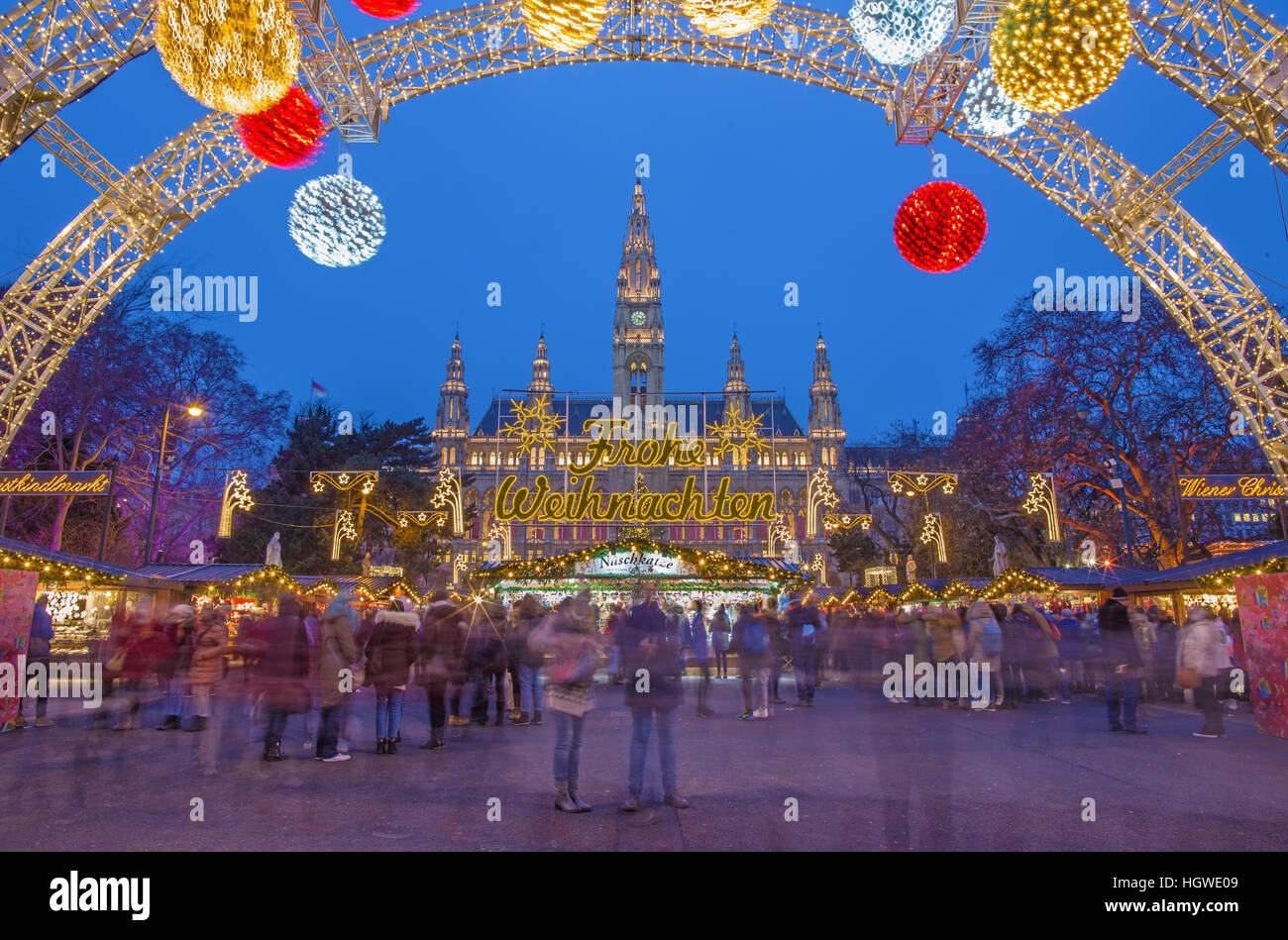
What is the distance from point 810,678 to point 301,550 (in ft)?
78.3

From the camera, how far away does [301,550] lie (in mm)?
30734

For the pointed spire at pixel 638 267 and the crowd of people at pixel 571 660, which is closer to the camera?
the crowd of people at pixel 571 660

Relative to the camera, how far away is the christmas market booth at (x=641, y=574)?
19.7 metres

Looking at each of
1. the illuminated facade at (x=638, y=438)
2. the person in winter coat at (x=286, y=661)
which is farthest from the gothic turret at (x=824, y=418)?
the person in winter coat at (x=286, y=661)

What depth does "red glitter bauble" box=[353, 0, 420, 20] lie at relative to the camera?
21.1 ft

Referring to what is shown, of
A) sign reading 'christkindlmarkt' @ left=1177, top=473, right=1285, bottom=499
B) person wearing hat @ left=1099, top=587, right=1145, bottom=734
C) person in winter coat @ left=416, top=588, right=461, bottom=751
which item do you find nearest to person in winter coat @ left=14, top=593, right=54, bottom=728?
person in winter coat @ left=416, top=588, right=461, bottom=751

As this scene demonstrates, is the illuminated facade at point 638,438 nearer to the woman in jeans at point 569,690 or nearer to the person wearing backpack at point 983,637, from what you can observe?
the person wearing backpack at point 983,637

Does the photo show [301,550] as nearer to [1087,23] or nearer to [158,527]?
[158,527]

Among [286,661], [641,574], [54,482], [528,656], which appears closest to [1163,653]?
[528,656]

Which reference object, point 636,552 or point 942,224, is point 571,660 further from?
point 636,552

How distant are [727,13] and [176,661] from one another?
33.4 feet

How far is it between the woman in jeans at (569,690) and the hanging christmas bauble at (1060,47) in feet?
19.4

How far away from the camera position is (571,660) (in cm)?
589

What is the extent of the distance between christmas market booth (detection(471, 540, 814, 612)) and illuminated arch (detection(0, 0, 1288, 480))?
33.3 feet
